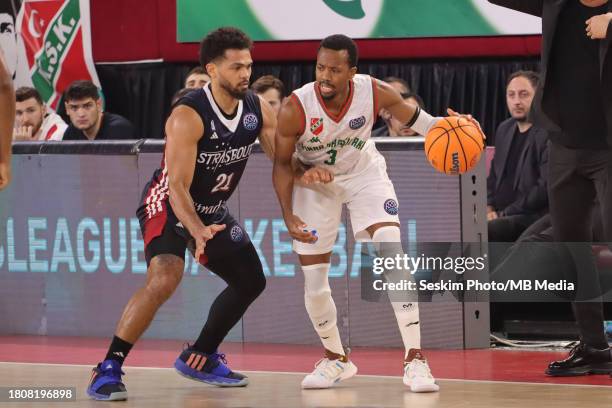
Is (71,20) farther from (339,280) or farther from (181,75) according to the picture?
(339,280)

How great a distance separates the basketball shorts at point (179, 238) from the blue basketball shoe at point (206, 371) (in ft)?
1.69

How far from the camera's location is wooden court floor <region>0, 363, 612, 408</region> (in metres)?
5.78

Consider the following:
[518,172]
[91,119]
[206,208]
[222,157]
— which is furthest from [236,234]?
[91,119]

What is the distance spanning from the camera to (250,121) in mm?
6355

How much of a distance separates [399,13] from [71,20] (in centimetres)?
311

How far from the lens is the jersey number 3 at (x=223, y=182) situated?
6336 millimetres

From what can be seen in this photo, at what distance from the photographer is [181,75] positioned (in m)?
11.4

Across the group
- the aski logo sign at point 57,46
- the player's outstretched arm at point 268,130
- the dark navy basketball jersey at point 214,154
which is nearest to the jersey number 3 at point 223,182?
the dark navy basketball jersey at point 214,154

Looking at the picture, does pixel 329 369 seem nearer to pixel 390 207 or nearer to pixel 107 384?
pixel 390 207

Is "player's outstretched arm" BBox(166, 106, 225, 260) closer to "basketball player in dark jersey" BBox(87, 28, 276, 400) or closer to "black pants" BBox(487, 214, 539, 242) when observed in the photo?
"basketball player in dark jersey" BBox(87, 28, 276, 400)

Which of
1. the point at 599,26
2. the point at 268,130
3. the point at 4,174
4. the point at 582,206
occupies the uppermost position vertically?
the point at 599,26

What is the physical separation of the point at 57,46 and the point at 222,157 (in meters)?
5.43

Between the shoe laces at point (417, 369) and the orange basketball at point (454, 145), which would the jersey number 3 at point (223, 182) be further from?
the shoe laces at point (417, 369)

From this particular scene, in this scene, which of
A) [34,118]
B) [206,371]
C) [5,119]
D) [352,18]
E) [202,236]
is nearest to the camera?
[5,119]
